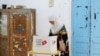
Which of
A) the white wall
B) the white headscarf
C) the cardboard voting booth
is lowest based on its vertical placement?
the cardboard voting booth

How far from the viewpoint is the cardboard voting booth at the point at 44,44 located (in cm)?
421

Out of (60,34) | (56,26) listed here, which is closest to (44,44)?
(60,34)

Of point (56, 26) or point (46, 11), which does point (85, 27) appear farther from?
point (46, 11)

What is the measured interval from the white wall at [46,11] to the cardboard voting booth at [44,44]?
3.56 ft

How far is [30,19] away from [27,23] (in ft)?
0.38

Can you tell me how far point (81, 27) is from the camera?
16.8 feet
